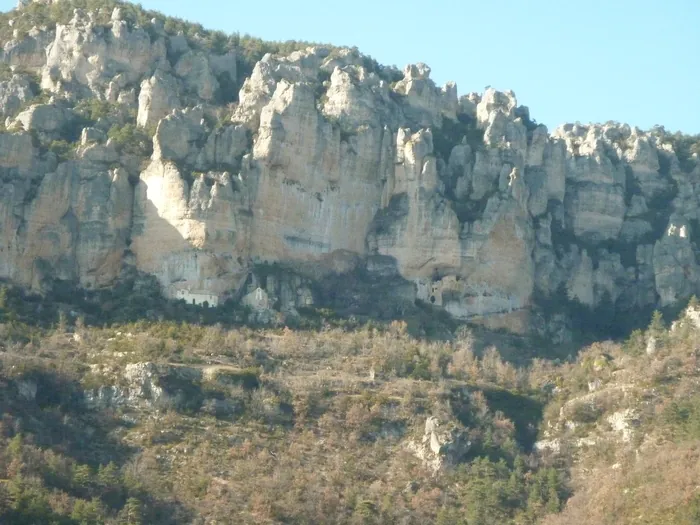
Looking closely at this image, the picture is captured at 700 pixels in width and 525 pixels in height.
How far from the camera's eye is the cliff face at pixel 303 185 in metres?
79.4

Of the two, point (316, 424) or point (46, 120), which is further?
point (46, 120)

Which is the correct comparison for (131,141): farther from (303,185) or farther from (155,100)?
(303,185)

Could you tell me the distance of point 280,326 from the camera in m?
78.6

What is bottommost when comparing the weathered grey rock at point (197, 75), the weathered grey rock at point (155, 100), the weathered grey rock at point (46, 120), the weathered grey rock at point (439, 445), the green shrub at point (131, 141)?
the weathered grey rock at point (439, 445)

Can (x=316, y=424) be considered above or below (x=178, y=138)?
below

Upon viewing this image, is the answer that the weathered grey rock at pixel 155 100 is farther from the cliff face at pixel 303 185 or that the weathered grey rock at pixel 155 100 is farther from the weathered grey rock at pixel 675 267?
the weathered grey rock at pixel 675 267

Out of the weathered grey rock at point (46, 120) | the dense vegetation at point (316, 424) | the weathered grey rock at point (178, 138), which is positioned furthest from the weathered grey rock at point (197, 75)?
the dense vegetation at point (316, 424)

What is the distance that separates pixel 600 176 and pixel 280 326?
65.9 feet

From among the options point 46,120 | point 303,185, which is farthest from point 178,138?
point 46,120

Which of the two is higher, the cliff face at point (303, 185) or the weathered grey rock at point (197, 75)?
the weathered grey rock at point (197, 75)

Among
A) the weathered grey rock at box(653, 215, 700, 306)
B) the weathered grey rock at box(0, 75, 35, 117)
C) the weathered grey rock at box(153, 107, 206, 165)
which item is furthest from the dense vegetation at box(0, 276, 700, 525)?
the weathered grey rock at box(0, 75, 35, 117)

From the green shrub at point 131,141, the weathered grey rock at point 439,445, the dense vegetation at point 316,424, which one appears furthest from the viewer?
the green shrub at point 131,141

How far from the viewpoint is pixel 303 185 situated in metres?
81.8

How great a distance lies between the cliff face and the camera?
261 ft
